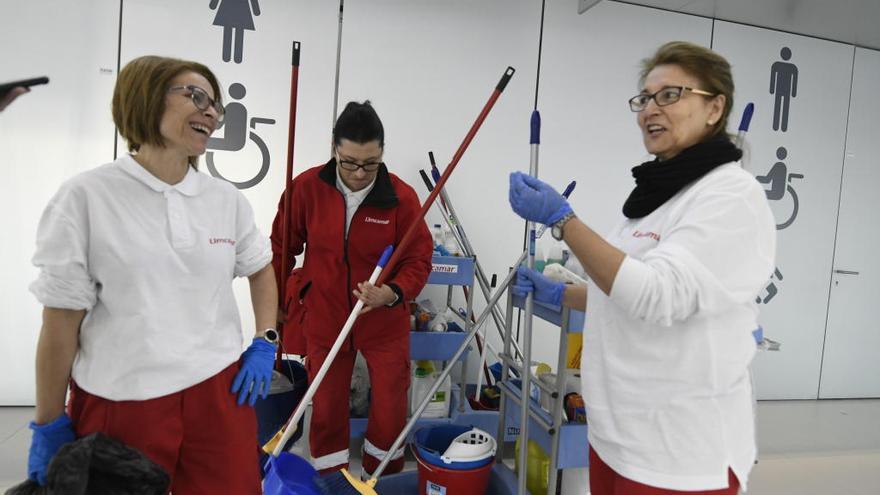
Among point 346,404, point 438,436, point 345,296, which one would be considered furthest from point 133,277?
point 438,436

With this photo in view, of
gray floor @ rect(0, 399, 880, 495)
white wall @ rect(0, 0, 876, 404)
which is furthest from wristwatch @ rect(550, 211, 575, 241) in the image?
white wall @ rect(0, 0, 876, 404)

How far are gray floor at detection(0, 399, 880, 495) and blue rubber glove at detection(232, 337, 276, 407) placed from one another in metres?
1.22

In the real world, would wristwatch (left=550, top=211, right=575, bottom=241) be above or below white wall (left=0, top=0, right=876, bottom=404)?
below

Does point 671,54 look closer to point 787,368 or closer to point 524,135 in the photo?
point 524,135

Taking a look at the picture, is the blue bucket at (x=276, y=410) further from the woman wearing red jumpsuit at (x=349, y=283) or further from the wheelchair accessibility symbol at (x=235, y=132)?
the wheelchair accessibility symbol at (x=235, y=132)

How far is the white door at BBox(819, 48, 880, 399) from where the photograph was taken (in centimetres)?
354

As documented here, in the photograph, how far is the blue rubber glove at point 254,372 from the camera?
1.17 m

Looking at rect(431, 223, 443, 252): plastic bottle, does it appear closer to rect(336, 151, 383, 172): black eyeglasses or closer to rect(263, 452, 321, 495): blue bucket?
rect(336, 151, 383, 172): black eyeglasses

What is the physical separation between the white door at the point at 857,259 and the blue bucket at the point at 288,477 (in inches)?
151

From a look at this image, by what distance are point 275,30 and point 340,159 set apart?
54.7 inches

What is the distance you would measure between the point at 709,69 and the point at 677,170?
0.23 m

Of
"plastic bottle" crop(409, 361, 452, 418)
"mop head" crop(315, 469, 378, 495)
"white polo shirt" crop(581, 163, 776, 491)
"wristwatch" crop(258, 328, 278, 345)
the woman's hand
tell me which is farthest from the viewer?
"plastic bottle" crop(409, 361, 452, 418)

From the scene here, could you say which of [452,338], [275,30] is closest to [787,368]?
[452,338]

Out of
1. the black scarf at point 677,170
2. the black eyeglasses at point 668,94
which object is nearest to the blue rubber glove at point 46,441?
the black scarf at point 677,170
